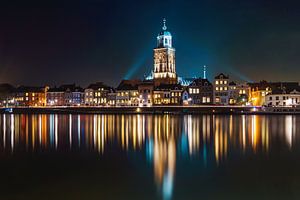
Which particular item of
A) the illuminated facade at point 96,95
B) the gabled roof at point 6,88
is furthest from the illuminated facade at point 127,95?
the gabled roof at point 6,88

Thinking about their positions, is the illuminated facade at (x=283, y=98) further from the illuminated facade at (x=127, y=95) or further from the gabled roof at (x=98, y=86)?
the gabled roof at (x=98, y=86)

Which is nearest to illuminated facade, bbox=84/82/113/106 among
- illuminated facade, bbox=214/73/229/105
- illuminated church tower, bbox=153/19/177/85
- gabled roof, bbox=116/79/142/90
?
gabled roof, bbox=116/79/142/90

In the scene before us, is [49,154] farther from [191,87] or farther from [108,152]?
[191,87]

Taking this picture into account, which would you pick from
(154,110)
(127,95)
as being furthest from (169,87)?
(154,110)

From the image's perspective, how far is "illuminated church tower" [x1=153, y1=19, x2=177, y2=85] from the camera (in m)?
119

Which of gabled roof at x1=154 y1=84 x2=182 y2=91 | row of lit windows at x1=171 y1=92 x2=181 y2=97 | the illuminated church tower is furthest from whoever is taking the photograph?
the illuminated church tower

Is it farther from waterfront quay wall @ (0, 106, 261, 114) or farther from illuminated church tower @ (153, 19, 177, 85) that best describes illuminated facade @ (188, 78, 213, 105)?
illuminated church tower @ (153, 19, 177, 85)

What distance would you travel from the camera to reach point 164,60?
407ft

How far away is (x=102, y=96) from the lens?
11519 centimetres

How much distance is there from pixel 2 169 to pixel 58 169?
2.42 meters

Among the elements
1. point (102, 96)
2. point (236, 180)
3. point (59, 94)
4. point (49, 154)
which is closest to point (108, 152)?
point (49, 154)

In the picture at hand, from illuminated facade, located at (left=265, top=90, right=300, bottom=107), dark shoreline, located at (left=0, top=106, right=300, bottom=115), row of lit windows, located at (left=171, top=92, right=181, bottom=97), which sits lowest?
dark shoreline, located at (left=0, top=106, right=300, bottom=115)

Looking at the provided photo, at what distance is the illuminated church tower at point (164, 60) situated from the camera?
119m

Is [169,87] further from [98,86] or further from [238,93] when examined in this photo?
[98,86]
